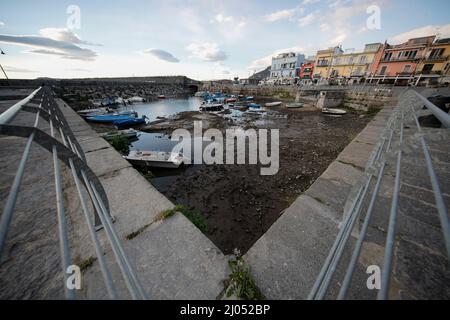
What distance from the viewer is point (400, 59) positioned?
3328 centimetres

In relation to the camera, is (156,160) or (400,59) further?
(400,59)

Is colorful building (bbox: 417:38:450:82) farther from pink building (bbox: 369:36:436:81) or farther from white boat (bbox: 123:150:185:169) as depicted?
white boat (bbox: 123:150:185:169)

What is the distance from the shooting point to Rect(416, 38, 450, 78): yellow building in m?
29.3

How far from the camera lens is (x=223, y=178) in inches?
329

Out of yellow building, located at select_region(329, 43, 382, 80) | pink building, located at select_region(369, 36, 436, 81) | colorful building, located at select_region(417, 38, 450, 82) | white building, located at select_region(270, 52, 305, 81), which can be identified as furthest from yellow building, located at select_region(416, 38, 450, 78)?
white building, located at select_region(270, 52, 305, 81)

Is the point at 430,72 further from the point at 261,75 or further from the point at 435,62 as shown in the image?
the point at 261,75
